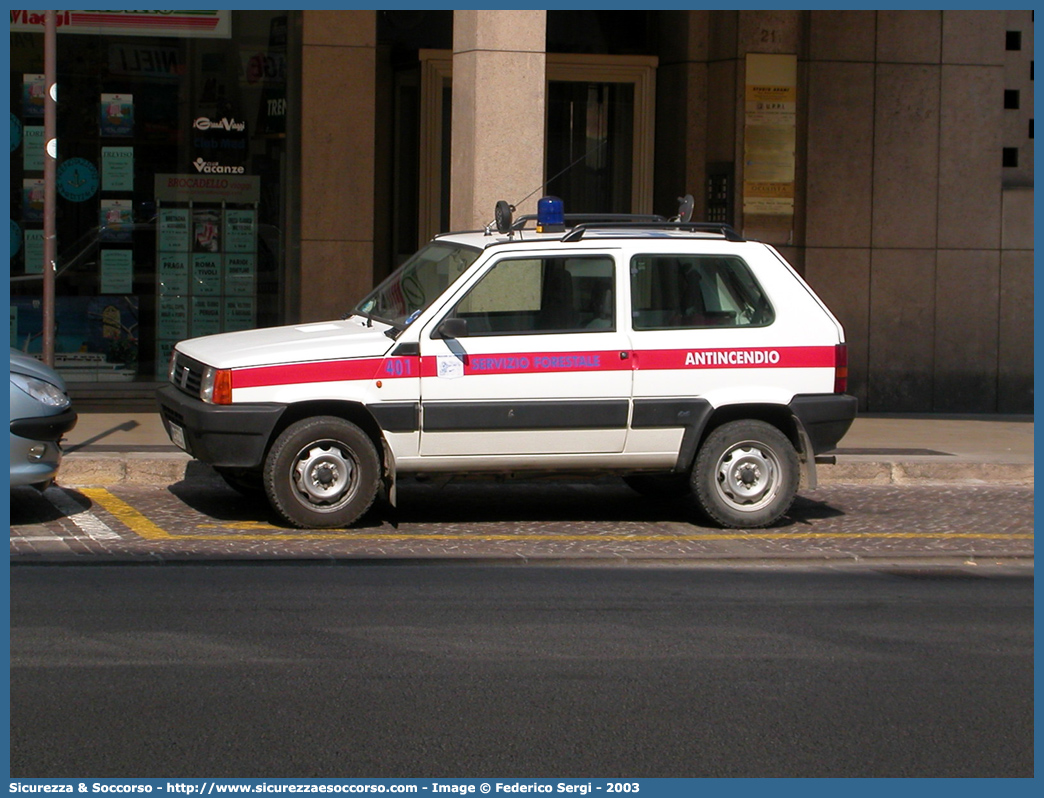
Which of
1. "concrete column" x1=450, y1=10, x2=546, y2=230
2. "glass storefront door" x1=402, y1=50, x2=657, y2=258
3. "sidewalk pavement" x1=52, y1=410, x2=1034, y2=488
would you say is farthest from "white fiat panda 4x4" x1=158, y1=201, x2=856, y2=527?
"glass storefront door" x1=402, y1=50, x2=657, y2=258

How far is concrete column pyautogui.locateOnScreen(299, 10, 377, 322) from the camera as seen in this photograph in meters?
14.8

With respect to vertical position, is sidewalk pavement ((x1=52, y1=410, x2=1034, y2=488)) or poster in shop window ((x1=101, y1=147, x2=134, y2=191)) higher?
poster in shop window ((x1=101, y1=147, x2=134, y2=191))

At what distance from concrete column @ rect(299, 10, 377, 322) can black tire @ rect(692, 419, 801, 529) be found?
260 inches

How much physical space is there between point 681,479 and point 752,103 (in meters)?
6.58

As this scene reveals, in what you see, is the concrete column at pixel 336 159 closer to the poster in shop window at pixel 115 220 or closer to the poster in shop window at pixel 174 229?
the poster in shop window at pixel 174 229

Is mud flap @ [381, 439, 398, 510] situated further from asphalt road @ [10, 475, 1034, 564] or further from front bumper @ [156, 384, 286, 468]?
front bumper @ [156, 384, 286, 468]

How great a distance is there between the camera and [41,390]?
8797 millimetres

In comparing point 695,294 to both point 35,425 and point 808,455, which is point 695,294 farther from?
point 35,425

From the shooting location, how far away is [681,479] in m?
9.91

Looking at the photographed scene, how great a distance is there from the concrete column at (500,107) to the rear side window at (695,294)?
10.4 ft

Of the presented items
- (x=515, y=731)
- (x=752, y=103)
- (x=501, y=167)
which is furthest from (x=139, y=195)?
(x=515, y=731)

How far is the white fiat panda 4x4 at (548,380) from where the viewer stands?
867 cm

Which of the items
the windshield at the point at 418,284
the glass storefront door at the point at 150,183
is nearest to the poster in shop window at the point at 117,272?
the glass storefront door at the point at 150,183
